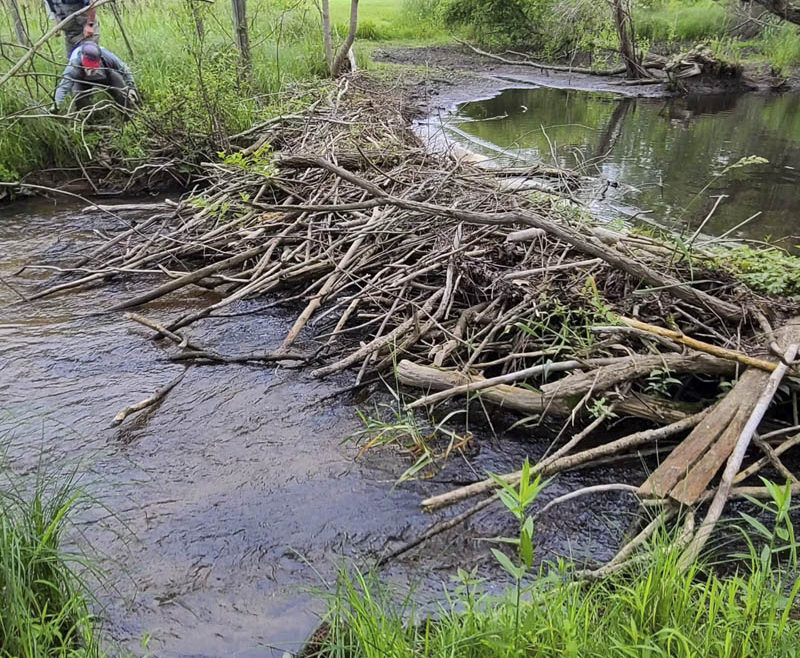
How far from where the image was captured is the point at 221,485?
2.97 meters

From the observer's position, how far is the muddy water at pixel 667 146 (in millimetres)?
6902

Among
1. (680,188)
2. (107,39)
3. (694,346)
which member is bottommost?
(680,188)

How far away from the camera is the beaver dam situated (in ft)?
9.34

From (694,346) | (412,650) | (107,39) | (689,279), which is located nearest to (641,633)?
(412,650)

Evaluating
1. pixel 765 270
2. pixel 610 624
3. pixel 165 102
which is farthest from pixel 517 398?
pixel 165 102

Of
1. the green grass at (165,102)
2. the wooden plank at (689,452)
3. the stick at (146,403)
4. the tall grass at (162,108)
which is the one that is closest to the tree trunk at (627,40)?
the green grass at (165,102)

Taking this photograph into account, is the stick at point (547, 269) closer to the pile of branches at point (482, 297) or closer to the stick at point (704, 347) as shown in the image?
the pile of branches at point (482, 297)

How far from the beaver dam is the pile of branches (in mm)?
13

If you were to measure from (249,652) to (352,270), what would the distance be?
8.71ft

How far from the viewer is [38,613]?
2.05 m

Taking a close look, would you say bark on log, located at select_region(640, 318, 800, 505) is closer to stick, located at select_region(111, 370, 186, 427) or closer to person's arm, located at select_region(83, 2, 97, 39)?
stick, located at select_region(111, 370, 186, 427)

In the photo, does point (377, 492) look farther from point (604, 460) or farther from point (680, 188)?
point (680, 188)

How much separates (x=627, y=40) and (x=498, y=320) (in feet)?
47.2

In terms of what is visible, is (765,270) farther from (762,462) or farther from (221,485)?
(221,485)
